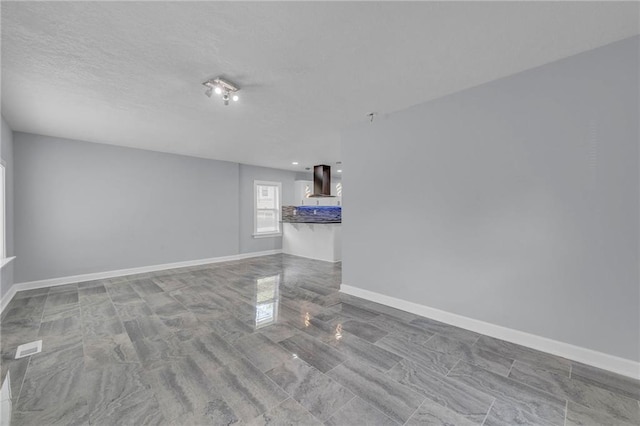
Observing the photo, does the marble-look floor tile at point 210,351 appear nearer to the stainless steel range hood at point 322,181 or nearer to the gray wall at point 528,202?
the gray wall at point 528,202

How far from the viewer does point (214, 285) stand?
4402 millimetres

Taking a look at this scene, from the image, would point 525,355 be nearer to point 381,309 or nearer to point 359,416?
point 381,309

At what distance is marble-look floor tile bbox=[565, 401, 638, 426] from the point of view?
1.54 m

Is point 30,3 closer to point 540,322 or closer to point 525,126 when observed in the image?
point 525,126

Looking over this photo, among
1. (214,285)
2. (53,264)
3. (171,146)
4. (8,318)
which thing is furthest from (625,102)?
(53,264)

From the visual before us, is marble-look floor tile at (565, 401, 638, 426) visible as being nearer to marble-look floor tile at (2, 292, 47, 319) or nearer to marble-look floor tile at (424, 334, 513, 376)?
marble-look floor tile at (424, 334, 513, 376)

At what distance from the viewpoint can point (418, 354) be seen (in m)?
2.29

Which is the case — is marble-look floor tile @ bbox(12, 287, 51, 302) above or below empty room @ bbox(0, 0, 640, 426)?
below

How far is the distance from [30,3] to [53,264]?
14.9 feet

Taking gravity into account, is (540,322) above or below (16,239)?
below

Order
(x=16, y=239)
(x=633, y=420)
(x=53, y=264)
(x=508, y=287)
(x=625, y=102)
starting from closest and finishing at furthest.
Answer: (x=633, y=420) → (x=625, y=102) → (x=508, y=287) → (x=16, y=239) → (x=53, y=264)

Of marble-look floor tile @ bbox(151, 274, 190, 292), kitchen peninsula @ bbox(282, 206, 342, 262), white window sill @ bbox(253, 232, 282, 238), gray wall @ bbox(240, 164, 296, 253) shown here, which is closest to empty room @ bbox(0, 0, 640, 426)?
marble-look floor tile @ bbox(151, 274, 190, 292)

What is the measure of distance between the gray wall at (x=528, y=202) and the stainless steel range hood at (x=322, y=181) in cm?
354

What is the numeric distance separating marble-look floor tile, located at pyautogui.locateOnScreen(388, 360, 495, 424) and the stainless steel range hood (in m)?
5.22
